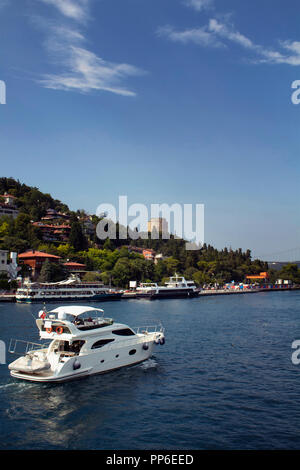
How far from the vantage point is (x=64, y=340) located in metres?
23.9

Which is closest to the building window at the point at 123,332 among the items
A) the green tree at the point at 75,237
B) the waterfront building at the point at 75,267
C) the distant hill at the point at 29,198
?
the waterfront building at the point at 75,267

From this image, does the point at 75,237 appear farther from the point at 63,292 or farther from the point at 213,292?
the point at 213,292

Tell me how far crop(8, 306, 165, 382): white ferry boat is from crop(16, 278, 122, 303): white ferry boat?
64.8m

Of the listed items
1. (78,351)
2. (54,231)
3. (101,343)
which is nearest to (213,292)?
(54,231)

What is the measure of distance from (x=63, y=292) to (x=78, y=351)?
7554 cm

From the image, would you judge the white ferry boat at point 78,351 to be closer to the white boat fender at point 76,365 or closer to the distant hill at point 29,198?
the white boat fender at point 76,365

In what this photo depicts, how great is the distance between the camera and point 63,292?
97.4 metres

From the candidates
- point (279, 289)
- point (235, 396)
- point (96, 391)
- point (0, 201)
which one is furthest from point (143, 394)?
point (279, 289)

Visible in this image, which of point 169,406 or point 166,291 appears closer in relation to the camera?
point 169,406

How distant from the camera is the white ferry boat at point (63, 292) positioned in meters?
89.2

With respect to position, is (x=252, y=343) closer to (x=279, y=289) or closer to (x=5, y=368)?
(x=5, y=368)

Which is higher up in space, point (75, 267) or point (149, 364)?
point (75, 267)

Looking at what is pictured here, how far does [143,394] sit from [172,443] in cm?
605

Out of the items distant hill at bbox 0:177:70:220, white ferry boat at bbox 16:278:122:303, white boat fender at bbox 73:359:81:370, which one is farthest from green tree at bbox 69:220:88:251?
white boat fender at bbox 73:359:81:370
